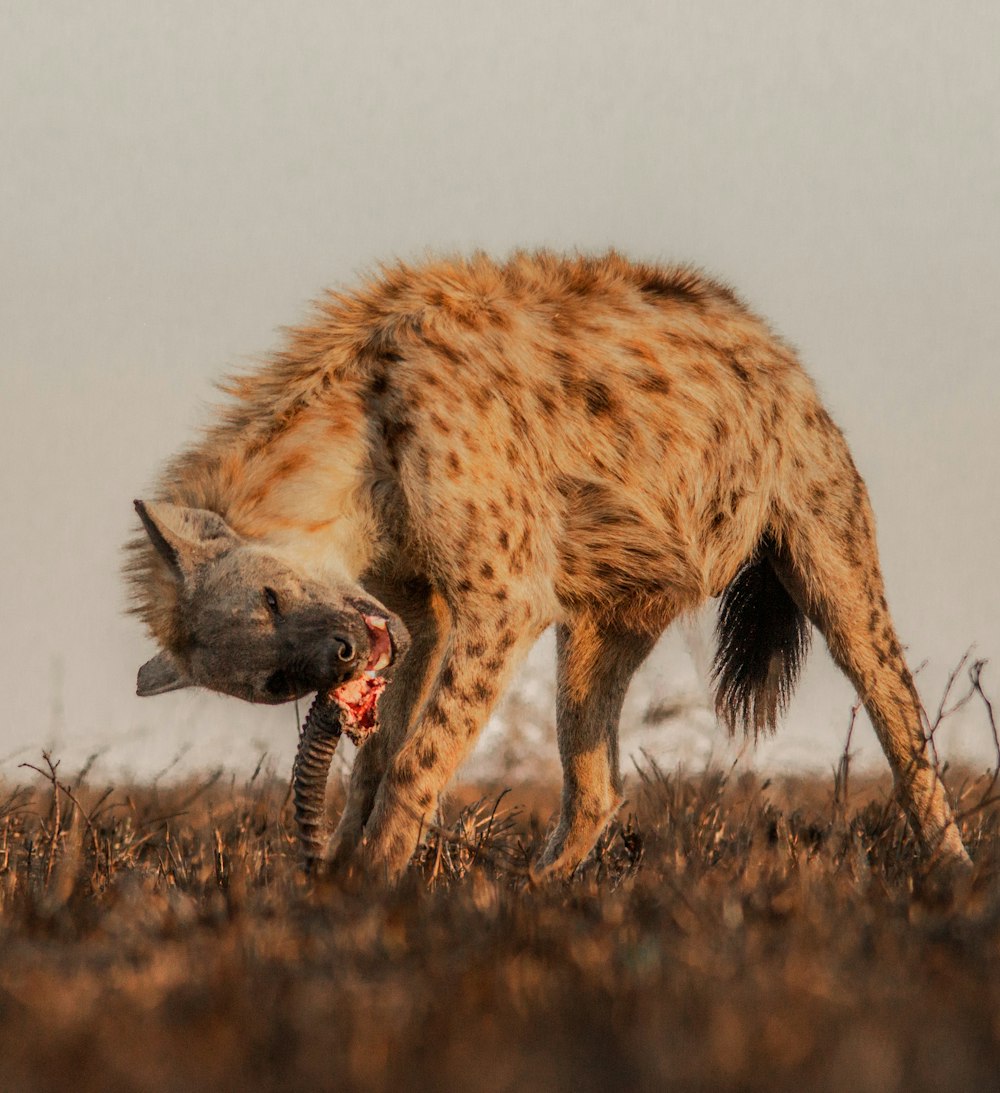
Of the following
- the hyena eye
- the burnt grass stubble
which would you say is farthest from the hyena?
the burnt grass stubble

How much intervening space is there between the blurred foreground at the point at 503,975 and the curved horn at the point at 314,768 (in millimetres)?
182

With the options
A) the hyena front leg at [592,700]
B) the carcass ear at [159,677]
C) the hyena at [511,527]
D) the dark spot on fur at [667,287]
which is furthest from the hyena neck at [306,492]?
the dark spot on fur at [667,287]

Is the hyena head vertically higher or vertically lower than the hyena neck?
lower

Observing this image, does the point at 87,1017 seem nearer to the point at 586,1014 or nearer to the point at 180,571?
the point at 586,1014

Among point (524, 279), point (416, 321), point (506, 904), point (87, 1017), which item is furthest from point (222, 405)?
point (87, 1017)

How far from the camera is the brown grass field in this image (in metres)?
1.72

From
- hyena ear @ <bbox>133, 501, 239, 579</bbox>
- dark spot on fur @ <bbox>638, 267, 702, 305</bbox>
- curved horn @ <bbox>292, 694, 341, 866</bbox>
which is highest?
dark spot on fur @ <bbox>638, 267, 702, 305</bbox>

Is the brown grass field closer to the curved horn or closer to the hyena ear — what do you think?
the curved horn

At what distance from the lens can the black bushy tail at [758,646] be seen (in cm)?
500

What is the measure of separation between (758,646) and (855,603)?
40 cm

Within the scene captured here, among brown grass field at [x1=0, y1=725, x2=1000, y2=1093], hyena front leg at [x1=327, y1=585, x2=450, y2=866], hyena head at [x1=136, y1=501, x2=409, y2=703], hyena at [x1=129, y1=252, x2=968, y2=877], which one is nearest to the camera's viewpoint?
brown grass field at [x1=0, y1=725, x2=1000, y2=1093]

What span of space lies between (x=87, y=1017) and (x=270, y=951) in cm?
43

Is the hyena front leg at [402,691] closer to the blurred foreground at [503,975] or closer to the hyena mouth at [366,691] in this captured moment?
the hyena mouth at [366,691]

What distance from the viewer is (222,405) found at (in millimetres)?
4281
